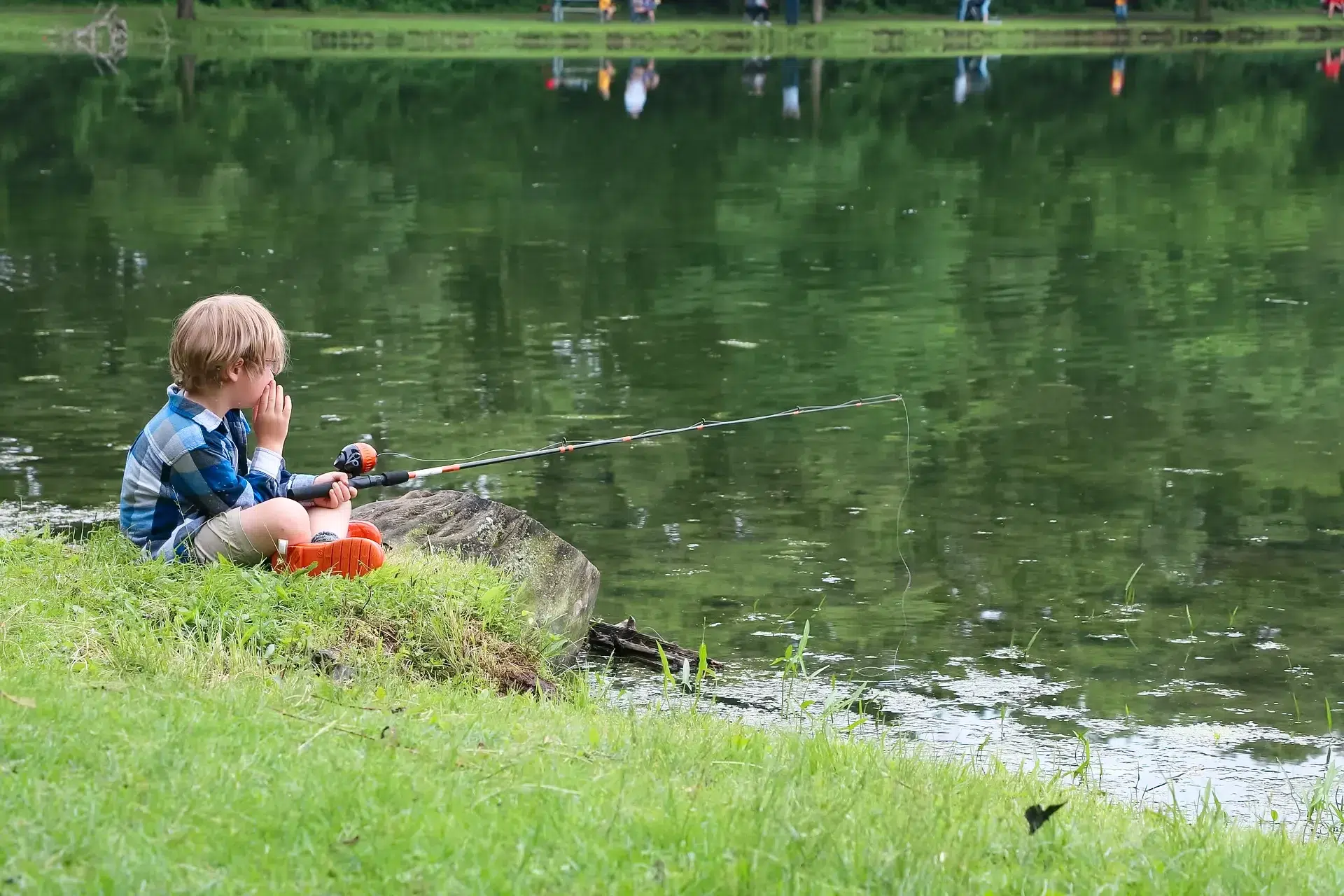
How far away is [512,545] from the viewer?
6969mm

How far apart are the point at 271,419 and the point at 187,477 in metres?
0.35

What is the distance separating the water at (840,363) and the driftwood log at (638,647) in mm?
224

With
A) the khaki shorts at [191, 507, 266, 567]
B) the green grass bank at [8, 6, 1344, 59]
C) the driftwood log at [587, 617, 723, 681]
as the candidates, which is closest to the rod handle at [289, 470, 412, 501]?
the khaki shorts at [191, 507, 266, 567]

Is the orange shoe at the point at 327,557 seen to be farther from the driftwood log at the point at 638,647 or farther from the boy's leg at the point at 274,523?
the driftwood log at the point at 638,647

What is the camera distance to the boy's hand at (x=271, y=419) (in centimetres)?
604

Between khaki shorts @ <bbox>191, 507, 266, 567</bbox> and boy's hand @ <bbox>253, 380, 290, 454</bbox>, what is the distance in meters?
0.25

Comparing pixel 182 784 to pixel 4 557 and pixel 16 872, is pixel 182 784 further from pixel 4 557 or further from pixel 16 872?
pixel 4 557

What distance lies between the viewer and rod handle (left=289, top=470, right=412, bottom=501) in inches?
241

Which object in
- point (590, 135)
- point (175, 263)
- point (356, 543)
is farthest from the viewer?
point (590, 135)

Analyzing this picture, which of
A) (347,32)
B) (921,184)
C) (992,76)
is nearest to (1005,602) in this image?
(921,184)

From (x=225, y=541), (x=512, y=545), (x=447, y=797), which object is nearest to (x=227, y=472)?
(x=225, y=541)

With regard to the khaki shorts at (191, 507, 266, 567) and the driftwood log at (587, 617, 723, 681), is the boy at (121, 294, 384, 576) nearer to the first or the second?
the khaki shorts at (191, 507, 266, 567)

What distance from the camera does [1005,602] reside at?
7844 millimetres

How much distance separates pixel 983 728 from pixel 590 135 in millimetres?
22957
